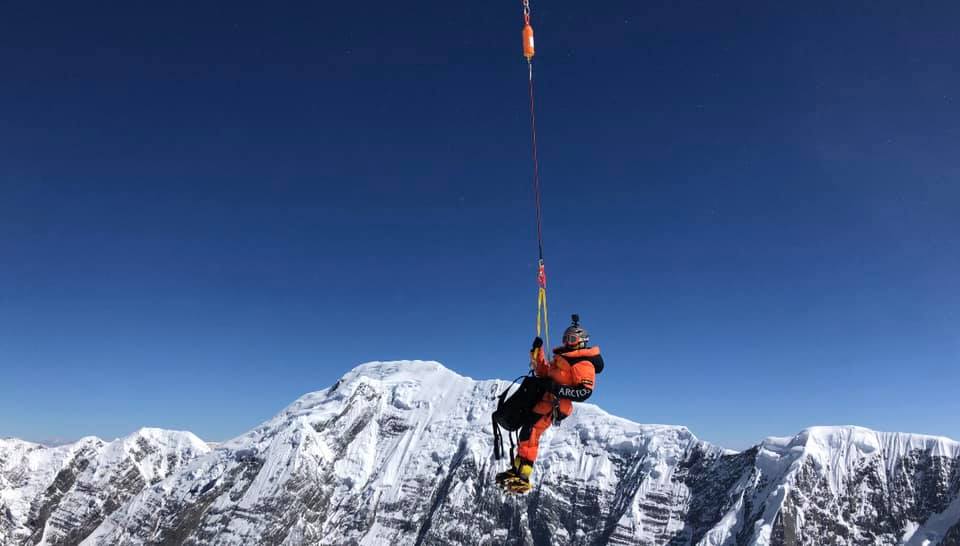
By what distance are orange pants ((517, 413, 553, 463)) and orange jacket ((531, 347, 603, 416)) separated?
1.35 ft

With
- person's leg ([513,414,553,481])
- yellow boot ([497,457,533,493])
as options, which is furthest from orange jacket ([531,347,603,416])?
yellow boot ([497,457,533,493])

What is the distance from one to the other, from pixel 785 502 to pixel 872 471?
3285cm

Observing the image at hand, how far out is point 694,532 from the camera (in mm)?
184125

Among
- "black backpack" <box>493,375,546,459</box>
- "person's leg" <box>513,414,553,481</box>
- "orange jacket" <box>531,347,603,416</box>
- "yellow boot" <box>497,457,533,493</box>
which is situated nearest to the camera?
"orange jacket" <box>531,347,603,416</box>

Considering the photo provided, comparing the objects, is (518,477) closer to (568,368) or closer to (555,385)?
(555,385)

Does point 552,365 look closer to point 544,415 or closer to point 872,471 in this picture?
point 544,415

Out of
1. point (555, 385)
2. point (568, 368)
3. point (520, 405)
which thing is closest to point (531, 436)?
point (520, 405)

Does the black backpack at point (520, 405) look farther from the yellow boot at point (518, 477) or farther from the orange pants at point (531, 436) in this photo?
the yellow boot at point (518, 477)

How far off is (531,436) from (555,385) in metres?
2.05

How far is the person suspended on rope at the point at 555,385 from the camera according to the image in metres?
18.8

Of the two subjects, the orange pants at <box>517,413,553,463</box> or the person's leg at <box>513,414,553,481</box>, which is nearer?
the person's leg at <box>513,414,553,481</box>

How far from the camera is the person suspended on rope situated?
18.8 m

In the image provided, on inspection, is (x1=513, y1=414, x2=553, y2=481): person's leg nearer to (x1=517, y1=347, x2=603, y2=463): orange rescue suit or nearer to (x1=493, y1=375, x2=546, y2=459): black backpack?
(x1=517, y1=347, x2=603, y2=463): orange rescue suit

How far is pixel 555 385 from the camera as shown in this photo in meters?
19.1
